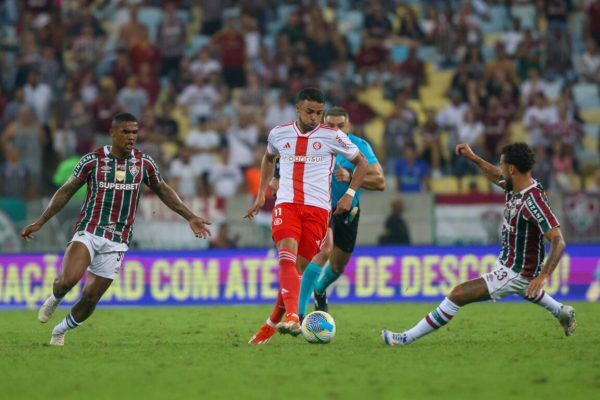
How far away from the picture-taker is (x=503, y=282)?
1081cm

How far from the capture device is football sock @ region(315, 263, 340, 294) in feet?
44.7

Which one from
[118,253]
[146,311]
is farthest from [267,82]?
[118,253]

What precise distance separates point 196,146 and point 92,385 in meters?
14.7

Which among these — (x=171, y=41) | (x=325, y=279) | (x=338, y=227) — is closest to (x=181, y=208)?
(x=338, y=227)

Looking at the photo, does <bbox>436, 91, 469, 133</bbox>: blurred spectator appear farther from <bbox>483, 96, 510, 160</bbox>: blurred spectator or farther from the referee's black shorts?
the referee's black shorts

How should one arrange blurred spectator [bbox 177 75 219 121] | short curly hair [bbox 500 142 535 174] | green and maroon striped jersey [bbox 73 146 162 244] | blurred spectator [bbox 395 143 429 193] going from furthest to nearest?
blurred spectator [bbox 177 75 219 121] < blurred spectator [bbox 395 143 429 193] < green and maroon striped jersey [bbox 73 146 162 244] < short curly hair [bbox 500 142 535 174]

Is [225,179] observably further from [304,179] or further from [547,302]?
[547,302]

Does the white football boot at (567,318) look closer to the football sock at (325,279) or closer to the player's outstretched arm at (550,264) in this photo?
the player's outstretched arm at (550,264)

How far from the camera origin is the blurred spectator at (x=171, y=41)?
2523 cm

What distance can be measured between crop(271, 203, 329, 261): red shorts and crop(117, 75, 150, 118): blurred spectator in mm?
12665

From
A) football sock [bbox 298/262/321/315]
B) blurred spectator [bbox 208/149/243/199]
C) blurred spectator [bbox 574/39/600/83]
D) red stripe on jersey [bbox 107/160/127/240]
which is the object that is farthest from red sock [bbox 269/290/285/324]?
blurred spectator [bbox 574/39/600/83]

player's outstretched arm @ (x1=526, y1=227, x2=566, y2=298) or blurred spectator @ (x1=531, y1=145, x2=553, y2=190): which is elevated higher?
blurred spectator @ (x1=531, y1=145, x2=553, y2=190)

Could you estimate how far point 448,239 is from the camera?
64.2 ft

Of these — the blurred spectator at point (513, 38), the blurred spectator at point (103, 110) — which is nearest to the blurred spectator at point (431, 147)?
the blurred spectator at point (513, 38)
